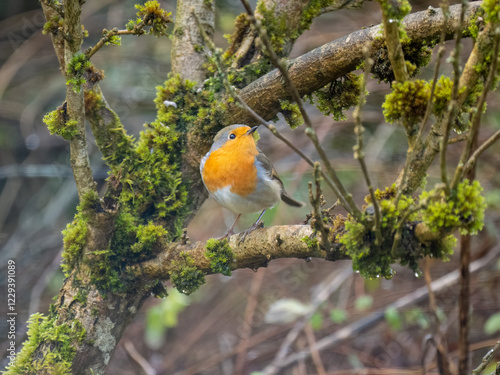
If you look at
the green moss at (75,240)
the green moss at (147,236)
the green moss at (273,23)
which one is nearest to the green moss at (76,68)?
the green moss at (75,240)

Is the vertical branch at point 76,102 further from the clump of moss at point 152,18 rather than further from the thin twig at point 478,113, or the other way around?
the thin twig at point 478,113

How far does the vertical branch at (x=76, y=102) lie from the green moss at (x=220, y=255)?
0.65 metres

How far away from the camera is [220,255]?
99.3 inches

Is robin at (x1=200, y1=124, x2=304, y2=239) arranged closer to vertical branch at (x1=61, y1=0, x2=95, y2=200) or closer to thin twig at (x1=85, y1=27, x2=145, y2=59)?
vertical branch at (x1=61, y1=0, x2=95, y2=200)

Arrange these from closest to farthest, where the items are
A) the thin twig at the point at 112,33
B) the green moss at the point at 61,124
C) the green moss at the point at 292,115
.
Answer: the thin twig at the point at 112,33
the green moss at the point at 61,124
the green moss at the point at 292,115

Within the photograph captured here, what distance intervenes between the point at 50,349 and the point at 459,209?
202 centimetres

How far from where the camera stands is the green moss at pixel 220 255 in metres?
2.51

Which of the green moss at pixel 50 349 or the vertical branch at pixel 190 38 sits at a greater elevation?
the vertical branch at pixel 190 38

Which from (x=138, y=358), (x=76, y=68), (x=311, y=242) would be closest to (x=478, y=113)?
(x=311, y=242)

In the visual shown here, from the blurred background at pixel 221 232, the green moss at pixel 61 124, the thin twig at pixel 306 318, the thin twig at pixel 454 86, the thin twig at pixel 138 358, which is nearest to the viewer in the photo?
the thin twig at pixel 454 86

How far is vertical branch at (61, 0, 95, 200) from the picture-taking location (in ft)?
7.19

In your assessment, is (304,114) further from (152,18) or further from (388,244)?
(152,18)

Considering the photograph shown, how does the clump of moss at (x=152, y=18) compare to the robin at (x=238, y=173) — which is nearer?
the clump of moss at (x=152, y=18)

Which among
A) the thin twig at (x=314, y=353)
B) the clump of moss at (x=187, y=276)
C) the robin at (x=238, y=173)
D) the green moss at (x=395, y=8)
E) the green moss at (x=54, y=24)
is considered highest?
the green moss at (x=54, y=24)
